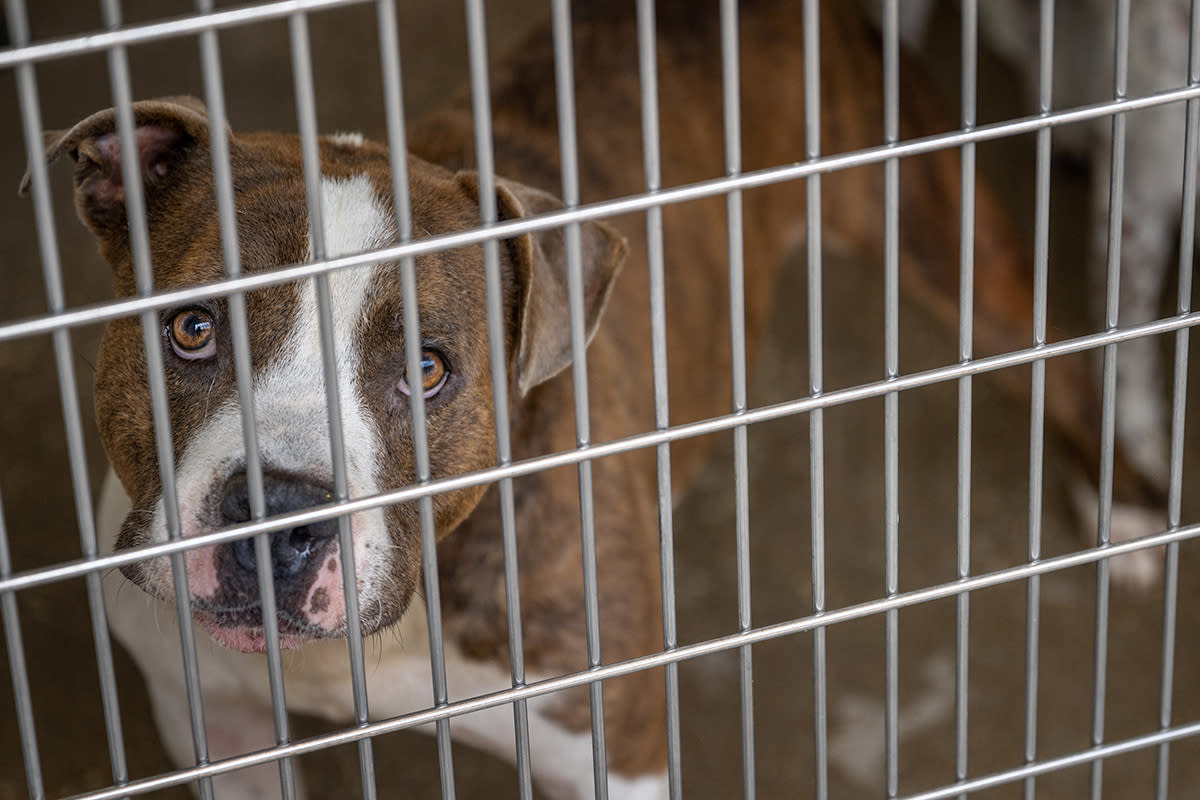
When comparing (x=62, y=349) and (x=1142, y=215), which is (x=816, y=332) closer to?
(x=62, y=349)

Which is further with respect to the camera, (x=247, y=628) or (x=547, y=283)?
(x=547, y=283)

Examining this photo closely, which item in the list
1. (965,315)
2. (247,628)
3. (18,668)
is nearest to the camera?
(18,668)

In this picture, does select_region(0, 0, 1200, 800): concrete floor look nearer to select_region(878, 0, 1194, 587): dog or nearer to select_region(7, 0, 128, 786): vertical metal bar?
select_region(878, 0, 1194, 587): dog

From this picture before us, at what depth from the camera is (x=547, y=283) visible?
1.78 metres

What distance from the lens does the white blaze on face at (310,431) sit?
1423 mm

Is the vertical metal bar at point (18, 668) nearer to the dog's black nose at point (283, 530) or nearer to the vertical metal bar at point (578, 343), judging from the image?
the dog's black nose at point (283, 530)

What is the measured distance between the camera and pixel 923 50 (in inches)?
150

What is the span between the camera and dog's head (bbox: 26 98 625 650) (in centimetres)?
144

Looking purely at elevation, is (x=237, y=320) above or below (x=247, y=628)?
above

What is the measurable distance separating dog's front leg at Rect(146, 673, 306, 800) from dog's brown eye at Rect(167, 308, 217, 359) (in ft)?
1.93

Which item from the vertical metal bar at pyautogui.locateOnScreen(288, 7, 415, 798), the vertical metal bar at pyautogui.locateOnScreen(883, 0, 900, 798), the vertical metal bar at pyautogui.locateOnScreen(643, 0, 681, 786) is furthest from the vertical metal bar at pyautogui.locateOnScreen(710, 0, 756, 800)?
the vertical metal bar at pyautogui.locateOnScreen(288, 7, 415, 798)

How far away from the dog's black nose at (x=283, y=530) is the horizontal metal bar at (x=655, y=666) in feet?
0.81

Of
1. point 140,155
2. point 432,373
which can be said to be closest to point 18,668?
point 432,373

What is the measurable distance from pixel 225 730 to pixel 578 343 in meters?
1.15
